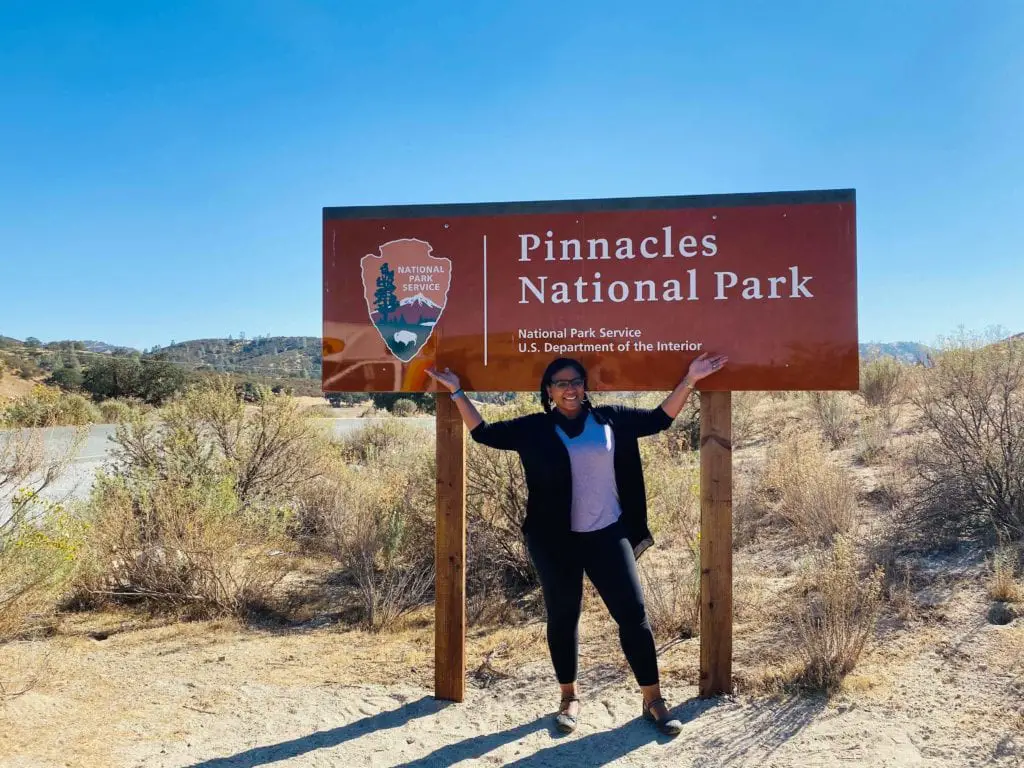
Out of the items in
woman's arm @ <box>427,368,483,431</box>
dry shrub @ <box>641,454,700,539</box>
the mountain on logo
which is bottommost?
dry shrub @ <box>641,454,700,539</box>

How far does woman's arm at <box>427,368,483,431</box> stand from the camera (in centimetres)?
355

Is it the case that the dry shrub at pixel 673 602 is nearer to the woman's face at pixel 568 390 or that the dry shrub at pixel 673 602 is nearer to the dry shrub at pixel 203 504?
the woman's face at pixel 568 390

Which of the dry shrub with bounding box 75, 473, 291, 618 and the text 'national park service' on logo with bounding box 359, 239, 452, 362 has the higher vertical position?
the text 'national park service' on logo with bounding box 359, 239, 452, 362

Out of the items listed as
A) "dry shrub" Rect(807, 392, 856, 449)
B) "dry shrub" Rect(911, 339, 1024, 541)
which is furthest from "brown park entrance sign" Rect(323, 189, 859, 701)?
"dry shrub" Rect(807, 392, 856, 449)

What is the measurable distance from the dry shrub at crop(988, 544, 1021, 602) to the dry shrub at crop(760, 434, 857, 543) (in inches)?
47.9

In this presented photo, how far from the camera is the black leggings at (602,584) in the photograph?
3250 mm

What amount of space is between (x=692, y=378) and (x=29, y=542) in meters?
4.15

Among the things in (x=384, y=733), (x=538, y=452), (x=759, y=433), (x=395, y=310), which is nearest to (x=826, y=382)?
(x=538, y=452)

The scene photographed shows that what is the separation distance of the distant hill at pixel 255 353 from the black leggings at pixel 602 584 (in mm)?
64905

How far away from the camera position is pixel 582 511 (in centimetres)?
329

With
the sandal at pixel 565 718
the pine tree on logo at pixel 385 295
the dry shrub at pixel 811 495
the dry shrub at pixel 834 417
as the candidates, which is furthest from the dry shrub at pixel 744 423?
the pine tree on logo at pixel 385 295

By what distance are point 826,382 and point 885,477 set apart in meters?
4.78

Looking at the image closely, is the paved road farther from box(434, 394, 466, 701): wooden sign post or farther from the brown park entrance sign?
box(434, 394, 466, 701): wooden sign post

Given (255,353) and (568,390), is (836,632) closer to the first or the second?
(568,390)
